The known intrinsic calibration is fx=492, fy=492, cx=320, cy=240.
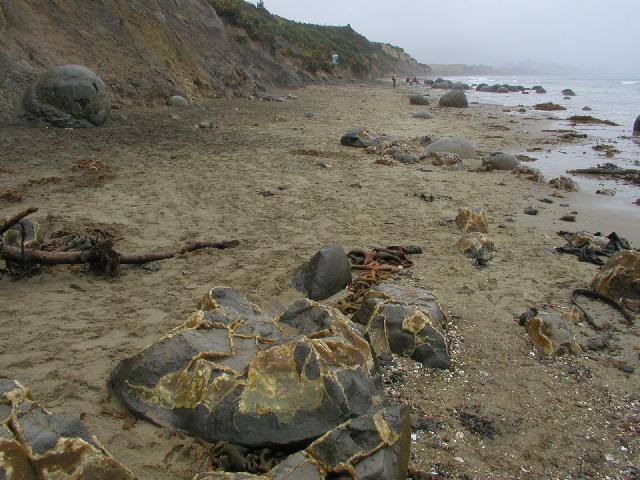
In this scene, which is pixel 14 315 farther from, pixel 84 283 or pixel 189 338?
pixel 189 338

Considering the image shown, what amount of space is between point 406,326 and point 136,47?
15.4m

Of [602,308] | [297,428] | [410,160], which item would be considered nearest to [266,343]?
[297,428]

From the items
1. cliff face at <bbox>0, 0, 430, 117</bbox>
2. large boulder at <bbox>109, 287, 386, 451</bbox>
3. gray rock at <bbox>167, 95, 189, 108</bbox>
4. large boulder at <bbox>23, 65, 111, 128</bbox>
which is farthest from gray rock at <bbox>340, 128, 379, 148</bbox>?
large boulder at <bbox>109, 287, 386, 451</bbox>

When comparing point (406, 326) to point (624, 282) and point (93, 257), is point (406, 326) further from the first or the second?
point (93, 257)

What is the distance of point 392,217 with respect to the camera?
23.1ft

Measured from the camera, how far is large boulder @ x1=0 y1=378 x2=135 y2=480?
1979mm

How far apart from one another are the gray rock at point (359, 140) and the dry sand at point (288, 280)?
53 centimetres

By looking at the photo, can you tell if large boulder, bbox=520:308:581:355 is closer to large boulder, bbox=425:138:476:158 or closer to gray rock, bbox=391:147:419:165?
gray rock, bbox=391:147:419:165

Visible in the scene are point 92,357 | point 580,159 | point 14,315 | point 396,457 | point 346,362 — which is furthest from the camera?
point 580,159

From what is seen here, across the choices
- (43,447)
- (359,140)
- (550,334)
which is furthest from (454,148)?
(43,447)

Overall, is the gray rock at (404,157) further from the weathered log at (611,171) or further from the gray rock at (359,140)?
the weathered log at (611,171)

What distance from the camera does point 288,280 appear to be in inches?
192

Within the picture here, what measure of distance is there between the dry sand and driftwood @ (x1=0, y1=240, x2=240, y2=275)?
119 millimetres

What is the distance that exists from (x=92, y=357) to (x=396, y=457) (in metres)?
2.20
